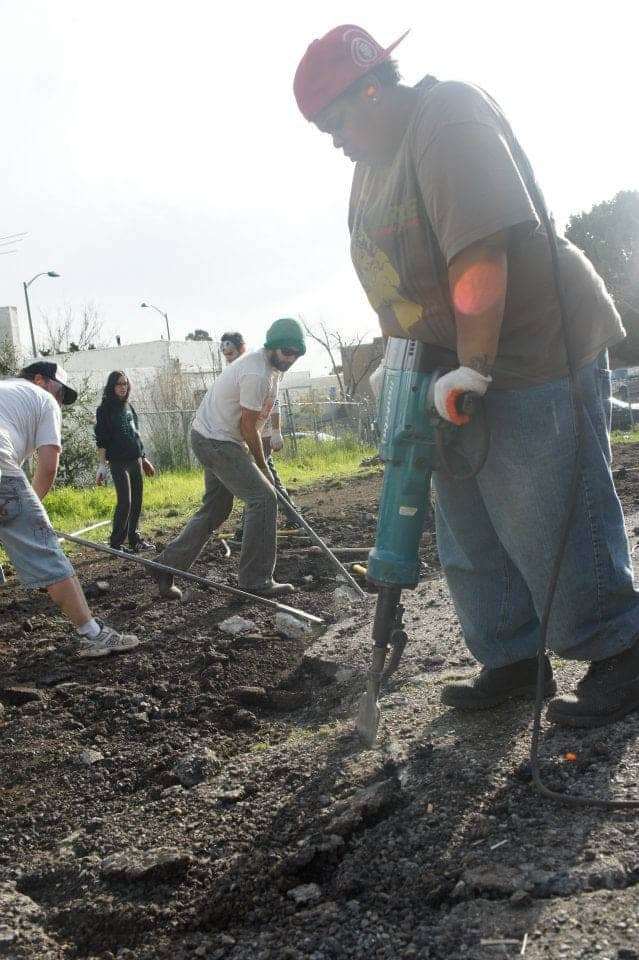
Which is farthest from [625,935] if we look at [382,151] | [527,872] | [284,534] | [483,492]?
[284,534]

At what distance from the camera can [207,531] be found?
19.2ft

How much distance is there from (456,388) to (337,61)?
→ 95 cm

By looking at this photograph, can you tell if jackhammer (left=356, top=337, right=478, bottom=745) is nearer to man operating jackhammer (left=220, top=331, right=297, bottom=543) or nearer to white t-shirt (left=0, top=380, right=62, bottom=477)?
white t-shirt (left=0, top=380, right=62, bottom=477)

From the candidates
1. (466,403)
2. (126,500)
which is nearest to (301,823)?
(466,403)

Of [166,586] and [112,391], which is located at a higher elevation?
[112,391]

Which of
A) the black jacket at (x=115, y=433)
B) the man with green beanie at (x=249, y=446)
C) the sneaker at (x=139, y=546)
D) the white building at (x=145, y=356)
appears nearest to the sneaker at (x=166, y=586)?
the man with green beanie at (x=249, y=446)

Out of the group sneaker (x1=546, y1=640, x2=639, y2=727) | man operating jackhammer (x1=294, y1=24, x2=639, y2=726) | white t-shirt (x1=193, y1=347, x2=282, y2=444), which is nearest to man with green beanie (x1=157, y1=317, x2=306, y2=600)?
white t-shirt (x1=193, y1=347, x2=282, y2=444)

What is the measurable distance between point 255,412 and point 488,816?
3725 mm

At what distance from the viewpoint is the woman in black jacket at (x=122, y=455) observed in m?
7.81

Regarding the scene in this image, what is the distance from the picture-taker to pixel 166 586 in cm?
560

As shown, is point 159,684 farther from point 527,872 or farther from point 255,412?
point 527,872

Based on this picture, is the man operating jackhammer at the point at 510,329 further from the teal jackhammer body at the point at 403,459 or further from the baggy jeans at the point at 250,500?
the baggy jeans at the point at 250,500

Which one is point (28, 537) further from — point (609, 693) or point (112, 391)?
point (112, 391)

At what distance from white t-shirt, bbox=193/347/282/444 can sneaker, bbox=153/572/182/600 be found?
97cm
